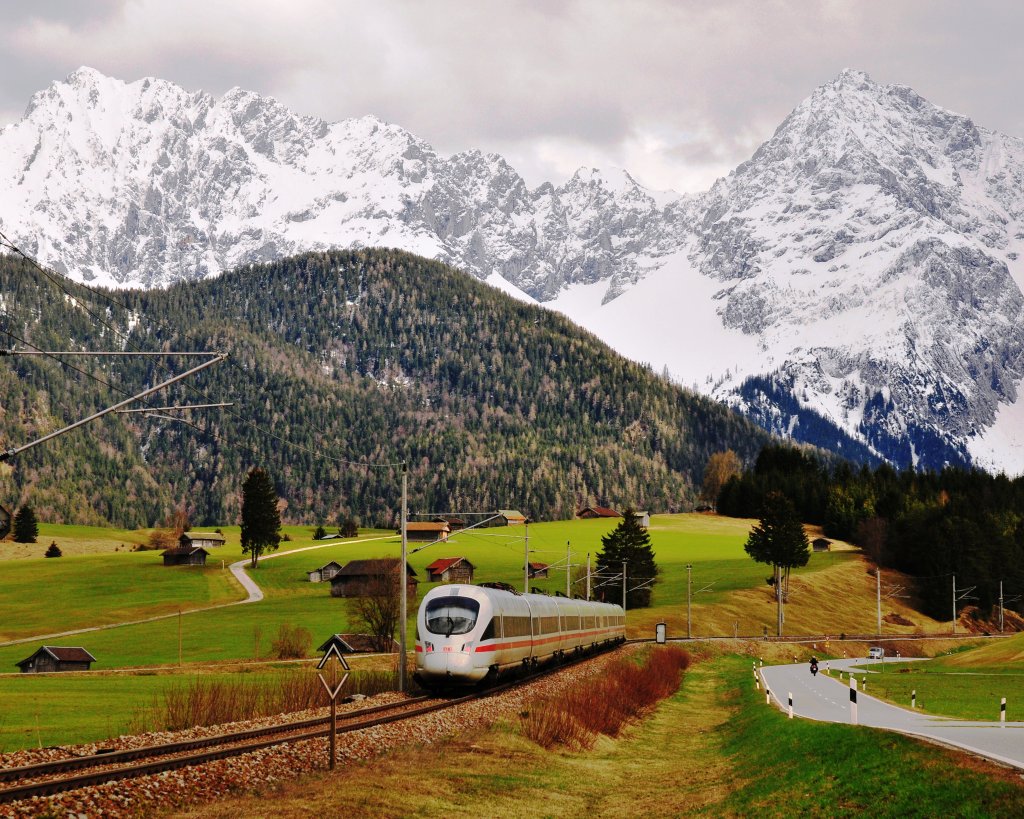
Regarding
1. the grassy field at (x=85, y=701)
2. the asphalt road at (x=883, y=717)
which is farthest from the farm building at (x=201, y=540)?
the asphalt road at (x=883, y=717)

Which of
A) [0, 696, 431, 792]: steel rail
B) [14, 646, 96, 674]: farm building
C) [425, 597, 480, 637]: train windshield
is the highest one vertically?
[425, 597, 480, 637]: train windshield

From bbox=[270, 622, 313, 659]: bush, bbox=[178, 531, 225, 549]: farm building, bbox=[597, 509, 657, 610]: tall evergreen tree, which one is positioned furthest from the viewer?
bbox=[178, 531, 225, 549]: farm building

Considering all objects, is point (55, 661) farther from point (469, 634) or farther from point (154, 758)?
point (154, 758)

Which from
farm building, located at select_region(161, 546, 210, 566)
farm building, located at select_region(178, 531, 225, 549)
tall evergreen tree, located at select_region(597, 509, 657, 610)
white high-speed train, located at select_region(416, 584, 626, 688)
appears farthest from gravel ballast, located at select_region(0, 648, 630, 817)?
farm building, located at select_region(178, 531, 225, 549)

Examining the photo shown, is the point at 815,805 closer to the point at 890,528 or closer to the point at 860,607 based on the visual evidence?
the point at 860,607

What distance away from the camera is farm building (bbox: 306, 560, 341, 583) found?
469ft

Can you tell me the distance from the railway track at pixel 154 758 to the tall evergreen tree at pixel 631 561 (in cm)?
8827

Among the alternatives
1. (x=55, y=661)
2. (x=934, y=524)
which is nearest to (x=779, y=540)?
(x=934, y=524)

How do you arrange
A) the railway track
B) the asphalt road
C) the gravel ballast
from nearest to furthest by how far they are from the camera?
the gravel ballast
the railway track
the asphalt road

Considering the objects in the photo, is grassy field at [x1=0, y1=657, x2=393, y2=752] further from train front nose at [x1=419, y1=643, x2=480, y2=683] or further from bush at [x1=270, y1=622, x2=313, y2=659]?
bush at [x1=270, y1=622, x2=313, y2=659]

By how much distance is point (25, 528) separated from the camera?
626ft

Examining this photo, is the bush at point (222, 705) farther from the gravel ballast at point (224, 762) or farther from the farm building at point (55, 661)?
the farm building at point (55, 661)

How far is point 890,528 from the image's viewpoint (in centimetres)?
16262

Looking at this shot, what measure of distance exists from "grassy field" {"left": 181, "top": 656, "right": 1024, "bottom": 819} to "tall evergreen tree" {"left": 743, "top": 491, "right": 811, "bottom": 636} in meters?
88.1
